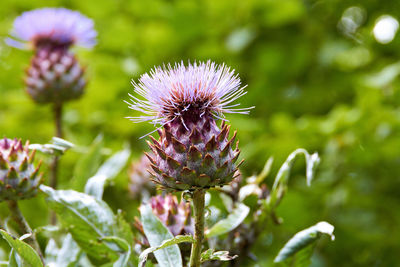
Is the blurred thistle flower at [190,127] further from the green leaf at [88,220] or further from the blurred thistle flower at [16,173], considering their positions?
the blurred thistle flower at [16,173]

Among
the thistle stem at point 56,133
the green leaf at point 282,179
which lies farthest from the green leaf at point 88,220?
Result: the thistle stem at point 56,133

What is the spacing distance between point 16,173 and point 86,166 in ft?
0.78

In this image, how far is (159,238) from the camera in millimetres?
965

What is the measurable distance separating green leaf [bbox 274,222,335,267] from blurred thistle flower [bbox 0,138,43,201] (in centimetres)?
57

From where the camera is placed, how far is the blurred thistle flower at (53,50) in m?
1.89

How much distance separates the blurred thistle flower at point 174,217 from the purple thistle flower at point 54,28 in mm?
993

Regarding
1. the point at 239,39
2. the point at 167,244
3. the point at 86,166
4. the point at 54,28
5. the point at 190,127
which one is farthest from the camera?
the point at 239,39

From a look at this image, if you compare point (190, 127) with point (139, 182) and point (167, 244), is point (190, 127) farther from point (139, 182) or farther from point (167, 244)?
point (139, 182)

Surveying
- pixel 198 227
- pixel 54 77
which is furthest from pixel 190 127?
pixel 54 77

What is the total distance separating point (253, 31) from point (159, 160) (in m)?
1.65

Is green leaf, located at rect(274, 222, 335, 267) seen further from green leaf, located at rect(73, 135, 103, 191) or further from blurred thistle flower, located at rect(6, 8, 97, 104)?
blurred thistle flower, located at rect(6, 8, 97, 104)

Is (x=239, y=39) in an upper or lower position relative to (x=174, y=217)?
upper

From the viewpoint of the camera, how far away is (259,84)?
2389 millimetres

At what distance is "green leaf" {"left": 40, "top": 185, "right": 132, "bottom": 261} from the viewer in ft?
3.55
